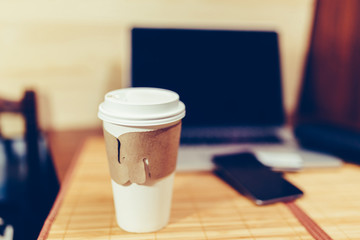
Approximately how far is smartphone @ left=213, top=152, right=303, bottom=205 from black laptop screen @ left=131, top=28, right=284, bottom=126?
16 centimetres

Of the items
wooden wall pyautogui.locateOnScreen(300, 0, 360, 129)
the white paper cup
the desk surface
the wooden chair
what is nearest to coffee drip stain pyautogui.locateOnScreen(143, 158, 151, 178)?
the white paper cup

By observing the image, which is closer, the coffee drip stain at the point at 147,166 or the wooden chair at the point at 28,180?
the coffee drip stain at the point at 147,166

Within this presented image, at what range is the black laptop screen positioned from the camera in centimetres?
80

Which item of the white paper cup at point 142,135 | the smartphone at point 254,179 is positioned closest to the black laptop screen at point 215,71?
the smartphone at point 254,179

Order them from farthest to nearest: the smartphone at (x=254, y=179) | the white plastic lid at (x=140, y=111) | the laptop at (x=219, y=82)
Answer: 1. the laptop at (x=219, y=82)
2. the smartphone at (x=254, y=179)
3. the white plastic lid at (x=140, y=111)

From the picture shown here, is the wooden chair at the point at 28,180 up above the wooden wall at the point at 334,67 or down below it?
below

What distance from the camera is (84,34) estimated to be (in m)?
0.90

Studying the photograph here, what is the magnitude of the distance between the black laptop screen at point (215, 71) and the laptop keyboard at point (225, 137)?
3 centimetres

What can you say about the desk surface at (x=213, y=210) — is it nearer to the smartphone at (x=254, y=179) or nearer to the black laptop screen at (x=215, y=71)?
the smartphone at (x=254, y=179)

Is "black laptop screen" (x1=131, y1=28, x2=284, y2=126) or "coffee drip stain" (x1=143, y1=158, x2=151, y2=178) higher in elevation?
"black laptop screen" (x1=131, y1=28, x2=284, y2=126)

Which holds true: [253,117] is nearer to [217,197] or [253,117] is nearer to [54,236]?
[217,197]

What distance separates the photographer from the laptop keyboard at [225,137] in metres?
0.83

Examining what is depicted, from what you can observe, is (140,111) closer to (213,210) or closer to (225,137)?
(213,210)

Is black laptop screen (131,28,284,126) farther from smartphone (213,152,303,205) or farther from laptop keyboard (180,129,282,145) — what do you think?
smartphone (213,152,303,205)
